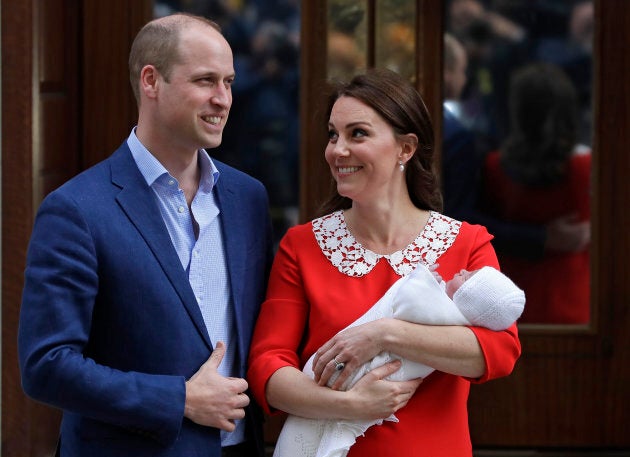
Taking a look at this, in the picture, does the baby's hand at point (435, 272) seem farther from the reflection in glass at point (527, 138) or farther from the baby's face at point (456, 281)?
the reflection in glass at point (527, 138)

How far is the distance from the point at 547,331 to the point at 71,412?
6.51 feet

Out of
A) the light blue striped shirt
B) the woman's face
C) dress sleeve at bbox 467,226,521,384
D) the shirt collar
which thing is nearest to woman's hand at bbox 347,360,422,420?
dress sleeve at bbox 467,226,521,384

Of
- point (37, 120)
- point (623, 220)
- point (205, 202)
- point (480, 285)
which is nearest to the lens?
point (480, 285)

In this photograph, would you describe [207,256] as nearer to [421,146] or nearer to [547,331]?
[421,146]

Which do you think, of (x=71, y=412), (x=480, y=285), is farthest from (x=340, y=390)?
(x=71, y=412)

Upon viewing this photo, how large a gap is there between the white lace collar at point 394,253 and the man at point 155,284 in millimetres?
172

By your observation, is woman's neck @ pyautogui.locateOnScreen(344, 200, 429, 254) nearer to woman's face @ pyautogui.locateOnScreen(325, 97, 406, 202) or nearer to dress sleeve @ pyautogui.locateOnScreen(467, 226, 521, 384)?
woman's face @ pyautogui.locateOnScreen(325, 97, 406, 202)

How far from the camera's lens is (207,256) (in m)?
2.88

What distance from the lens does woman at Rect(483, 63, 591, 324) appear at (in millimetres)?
4270

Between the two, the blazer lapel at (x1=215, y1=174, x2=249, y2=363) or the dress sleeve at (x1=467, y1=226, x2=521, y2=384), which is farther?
the blazer lapel at (x1=215, y1=174, x2=249, y2=363)

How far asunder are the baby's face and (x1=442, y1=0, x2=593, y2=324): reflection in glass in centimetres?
152

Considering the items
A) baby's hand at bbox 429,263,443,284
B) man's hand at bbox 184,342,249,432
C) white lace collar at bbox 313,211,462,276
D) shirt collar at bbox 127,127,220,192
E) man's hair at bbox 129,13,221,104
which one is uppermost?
man's hair at bbox 129,13,221,104

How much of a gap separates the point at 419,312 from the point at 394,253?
0.74 ft

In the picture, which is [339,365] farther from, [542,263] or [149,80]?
[542,263]
